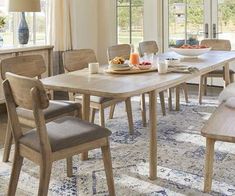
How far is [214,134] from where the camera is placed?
91.8 inches

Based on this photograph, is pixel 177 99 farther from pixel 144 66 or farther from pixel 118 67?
pixel 118 67

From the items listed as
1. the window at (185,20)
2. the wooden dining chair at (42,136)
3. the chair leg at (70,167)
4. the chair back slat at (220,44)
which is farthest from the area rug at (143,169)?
the window at (185,20)

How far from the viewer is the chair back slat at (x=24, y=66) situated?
287 cm

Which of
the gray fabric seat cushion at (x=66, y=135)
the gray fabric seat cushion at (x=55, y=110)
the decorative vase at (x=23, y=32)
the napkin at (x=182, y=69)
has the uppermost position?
the decorative vase at (x=23, y=32)

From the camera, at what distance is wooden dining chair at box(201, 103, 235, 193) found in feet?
7.59

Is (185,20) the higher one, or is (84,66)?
(185,20)

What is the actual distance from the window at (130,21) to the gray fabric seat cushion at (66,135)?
412 centimetres

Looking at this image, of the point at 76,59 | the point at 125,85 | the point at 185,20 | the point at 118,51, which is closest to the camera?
the point at 125,85

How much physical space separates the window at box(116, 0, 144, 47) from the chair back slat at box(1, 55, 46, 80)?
331 centimetres

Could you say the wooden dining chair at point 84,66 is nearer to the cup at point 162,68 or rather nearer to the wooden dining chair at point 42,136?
the cup at point 162,68

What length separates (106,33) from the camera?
6375 mm

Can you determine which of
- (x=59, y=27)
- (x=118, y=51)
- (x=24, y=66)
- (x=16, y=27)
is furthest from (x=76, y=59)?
(x=59, y=27)

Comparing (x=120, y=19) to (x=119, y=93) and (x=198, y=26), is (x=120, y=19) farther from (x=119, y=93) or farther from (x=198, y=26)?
(x=119, y=93)

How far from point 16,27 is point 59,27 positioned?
0.60m
